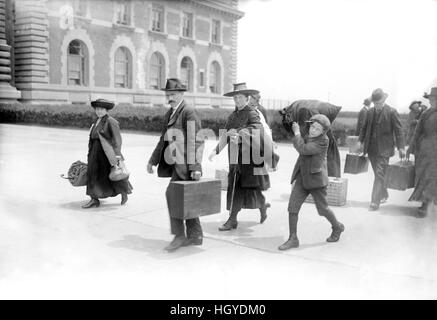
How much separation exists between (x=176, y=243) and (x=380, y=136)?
152 inches

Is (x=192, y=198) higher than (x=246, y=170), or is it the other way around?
(x=246, y=170)

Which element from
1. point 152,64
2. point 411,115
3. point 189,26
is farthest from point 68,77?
point 411,115

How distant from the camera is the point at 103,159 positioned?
7750 millimetres

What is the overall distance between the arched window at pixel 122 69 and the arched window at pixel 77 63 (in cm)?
188

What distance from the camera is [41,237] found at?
569 centimetres

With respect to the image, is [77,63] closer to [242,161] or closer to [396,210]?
[396,210]

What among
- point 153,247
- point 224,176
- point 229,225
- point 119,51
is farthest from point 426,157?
point 119,51

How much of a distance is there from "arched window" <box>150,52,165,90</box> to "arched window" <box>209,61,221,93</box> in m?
5.08

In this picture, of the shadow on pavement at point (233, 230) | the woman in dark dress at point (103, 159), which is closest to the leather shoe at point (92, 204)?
the woman in dark dress at point (103, 159)

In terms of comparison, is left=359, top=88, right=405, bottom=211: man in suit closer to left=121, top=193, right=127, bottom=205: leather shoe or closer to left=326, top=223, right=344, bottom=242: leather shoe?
left=326, top=223, right=344, bottom=242: leather shoe

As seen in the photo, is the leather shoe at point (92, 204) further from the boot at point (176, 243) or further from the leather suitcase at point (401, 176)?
the leather suitcase at point (401, 176)

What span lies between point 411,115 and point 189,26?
25.8 meters

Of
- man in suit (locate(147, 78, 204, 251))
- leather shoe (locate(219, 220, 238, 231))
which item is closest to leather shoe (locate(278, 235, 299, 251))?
man in suit (locate(147, 78, 204, 251))
